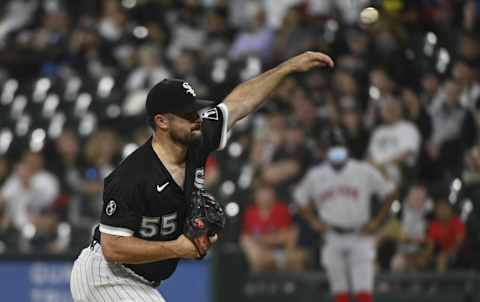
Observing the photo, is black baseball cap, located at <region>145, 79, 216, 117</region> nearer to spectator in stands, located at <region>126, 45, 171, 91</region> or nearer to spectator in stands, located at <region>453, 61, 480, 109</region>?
spectator in stands, located at <region>453, 61, 480, 109</region>

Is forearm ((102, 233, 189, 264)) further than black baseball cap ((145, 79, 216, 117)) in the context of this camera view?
No

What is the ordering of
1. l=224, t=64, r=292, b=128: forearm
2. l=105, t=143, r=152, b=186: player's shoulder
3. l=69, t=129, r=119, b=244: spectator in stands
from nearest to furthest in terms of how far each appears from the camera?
l=105, t=143, r=152, b=186: player's shoulder, l=224, t=64, r=292, b=128: forearm, l=69, t=129, r=119, b=244: spectator in stands

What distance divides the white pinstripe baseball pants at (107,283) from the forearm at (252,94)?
104cm

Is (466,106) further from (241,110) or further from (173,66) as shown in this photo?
(241,110)

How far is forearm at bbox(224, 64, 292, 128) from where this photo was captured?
22.8ft

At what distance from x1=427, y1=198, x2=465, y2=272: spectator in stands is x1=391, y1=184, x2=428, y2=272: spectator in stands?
0.12m

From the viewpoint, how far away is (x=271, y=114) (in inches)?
567

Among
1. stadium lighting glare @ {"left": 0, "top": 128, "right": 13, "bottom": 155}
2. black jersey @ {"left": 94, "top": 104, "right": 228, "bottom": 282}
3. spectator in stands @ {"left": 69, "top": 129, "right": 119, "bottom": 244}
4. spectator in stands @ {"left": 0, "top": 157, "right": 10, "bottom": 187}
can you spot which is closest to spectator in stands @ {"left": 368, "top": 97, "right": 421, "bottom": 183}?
spectator in stands @ {"left": 69, "top": 129, "right": 119, "bottom": 244}

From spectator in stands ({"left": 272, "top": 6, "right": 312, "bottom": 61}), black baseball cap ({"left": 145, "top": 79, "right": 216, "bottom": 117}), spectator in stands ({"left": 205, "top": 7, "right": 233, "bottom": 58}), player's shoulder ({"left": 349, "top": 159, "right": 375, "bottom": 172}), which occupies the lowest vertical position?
player's shoulder ({"left": 349, "top": 159, "right": 375, "bottom": 172})

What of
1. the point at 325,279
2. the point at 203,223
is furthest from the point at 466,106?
the point at 203,223

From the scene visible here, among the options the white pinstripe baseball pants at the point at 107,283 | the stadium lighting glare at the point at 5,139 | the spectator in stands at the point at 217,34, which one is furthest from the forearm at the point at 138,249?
the spectator in stands at the point at 217,34

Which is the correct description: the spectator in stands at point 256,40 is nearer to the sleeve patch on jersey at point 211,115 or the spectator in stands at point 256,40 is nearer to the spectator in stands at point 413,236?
the spectator in stands at point 413,236

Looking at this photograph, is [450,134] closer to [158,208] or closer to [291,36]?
[291,36]

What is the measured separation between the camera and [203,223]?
20.6 feet
